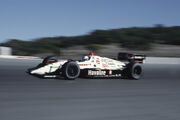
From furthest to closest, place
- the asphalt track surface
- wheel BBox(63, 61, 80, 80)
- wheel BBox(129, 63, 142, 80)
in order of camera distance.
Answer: wheel BBox(129, 63, 142, 80) < wheel BBox(63, 61, 80, 80) < the asphalt track surface

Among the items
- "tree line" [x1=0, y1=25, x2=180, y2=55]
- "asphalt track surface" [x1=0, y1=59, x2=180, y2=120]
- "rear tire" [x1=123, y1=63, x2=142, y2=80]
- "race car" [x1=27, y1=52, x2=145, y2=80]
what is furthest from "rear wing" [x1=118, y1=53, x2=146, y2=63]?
"tree line" [x1=0, y1=25, x2=180, y2=55]

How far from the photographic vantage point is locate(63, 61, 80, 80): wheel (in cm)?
846

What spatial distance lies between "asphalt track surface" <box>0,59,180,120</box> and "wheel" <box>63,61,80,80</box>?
1.07 feet

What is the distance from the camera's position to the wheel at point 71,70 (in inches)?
333

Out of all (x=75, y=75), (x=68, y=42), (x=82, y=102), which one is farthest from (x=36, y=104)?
(x=68, y=42)

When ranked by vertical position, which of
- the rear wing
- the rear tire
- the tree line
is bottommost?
the rear tire

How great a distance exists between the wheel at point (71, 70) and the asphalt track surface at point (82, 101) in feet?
1.07

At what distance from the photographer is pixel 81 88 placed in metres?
7.41

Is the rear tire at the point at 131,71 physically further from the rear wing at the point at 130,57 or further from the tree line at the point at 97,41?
the tree line at the point at 97,41

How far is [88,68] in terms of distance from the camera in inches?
356

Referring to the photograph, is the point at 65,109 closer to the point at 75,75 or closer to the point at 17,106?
the point at 17,106

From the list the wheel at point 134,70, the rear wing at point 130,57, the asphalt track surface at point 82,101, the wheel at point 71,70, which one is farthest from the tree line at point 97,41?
the asphalt track surface at point 82,101

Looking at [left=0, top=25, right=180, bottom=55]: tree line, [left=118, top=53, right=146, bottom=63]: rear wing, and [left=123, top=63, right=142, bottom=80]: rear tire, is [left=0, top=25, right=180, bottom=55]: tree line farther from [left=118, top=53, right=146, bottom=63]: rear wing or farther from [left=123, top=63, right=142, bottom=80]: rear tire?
[left=123, top=63, right=142, bottom=80]: rear tire

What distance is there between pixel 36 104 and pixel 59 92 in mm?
1311
